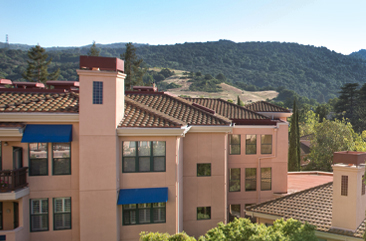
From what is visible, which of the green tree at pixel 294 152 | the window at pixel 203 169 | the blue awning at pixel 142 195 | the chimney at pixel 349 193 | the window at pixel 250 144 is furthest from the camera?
the green tree at pixel 294 152

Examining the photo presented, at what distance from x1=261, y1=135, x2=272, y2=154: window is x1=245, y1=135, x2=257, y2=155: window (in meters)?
0.54

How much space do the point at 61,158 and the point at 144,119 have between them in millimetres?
3960

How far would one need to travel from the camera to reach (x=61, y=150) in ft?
44.5

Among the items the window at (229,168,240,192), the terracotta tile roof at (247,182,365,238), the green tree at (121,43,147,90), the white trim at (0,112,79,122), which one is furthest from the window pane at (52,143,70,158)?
the green tree at (121,43,147,90)

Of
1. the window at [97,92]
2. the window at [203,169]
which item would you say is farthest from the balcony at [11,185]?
the window at [203,169]

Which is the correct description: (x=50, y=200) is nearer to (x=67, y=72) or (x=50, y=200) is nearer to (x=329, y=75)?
(x=67, y=72)

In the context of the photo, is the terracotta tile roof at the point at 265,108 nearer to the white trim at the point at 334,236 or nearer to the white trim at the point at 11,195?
the white trim at the point at 334,236

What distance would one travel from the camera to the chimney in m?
12.6

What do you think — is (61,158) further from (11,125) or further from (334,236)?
(334,236)

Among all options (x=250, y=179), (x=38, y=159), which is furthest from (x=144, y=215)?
(x=250, y=179)

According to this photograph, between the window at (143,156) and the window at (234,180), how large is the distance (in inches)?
367

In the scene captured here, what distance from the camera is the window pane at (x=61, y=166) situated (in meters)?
13.6

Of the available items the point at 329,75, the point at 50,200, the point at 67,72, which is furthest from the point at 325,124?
the point at 329,75

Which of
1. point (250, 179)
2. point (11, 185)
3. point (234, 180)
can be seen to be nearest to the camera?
point (11, 185)
